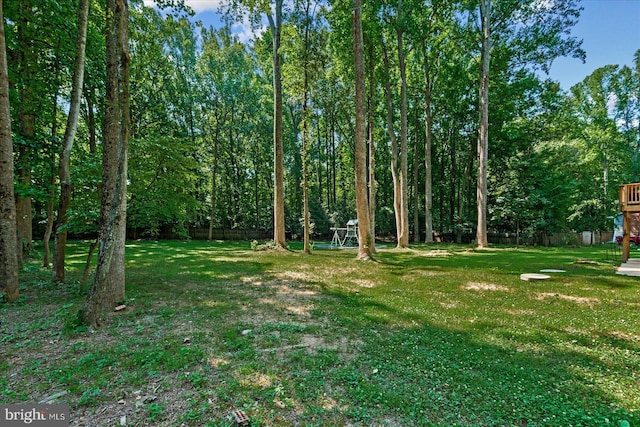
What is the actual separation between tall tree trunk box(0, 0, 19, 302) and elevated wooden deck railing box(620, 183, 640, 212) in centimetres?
1336

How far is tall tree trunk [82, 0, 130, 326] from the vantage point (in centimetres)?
353

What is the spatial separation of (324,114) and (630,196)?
17.1 meters

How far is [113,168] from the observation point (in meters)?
4.13

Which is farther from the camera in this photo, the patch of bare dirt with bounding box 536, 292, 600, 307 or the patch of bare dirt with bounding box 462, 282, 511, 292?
the patch of bare dirt with bounding box 462, 282, 511, 292

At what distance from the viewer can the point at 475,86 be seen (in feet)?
63.6

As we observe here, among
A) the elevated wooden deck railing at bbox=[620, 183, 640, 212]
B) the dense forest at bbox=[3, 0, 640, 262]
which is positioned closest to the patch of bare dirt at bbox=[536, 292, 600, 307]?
the elevated wooden deck railing at bbox=[620, 183, 640, 212]

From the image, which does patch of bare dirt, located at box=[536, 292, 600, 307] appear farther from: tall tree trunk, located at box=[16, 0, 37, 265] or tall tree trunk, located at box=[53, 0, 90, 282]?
tall tree trunk, located at box=[16, 0, 37, 265]

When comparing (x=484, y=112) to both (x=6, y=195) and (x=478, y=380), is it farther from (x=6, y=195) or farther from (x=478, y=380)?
(x=6, y=195)

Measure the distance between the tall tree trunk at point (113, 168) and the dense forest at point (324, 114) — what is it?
0.96 metres

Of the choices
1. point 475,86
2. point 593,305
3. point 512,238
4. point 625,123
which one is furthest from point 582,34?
point 593,305

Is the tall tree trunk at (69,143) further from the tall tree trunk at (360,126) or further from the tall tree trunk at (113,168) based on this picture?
the tall tree trunk at (360,126)

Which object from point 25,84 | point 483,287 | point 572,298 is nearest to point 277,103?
point 25,84

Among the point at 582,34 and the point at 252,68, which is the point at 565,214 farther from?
the point at 252,68

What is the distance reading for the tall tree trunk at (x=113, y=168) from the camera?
3525 mm
